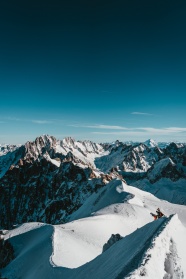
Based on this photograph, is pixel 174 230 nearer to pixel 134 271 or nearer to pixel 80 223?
pixel 134 271

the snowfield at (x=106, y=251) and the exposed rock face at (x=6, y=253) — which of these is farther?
the exposed rock face at (x=6, y=253)

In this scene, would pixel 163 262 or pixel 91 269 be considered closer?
pixel 163 262

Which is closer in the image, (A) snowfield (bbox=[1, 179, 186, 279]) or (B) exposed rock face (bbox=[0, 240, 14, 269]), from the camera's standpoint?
(A) snowfield (bbox=[1, 179, 186, 279])

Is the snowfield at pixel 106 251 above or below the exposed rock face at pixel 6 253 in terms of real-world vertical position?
above

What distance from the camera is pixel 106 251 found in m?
19.2

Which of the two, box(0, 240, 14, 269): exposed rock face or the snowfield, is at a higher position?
the snowfield

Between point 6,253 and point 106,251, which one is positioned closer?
point 106,251

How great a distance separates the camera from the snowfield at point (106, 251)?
12.9 meters

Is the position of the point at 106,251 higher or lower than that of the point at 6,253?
higher

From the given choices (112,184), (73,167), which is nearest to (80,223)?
(112,184)

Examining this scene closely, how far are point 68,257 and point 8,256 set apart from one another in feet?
47.8

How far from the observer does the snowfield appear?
12.9 m

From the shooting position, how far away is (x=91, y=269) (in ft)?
55.0

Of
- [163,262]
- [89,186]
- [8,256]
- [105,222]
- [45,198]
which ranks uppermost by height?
[163,262]
